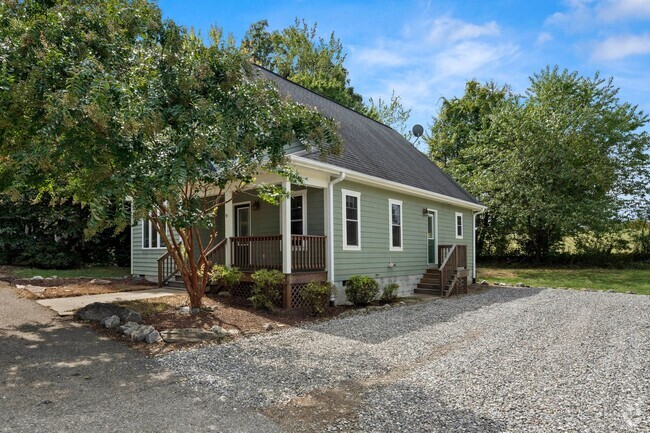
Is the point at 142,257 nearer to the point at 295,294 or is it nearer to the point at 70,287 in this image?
the point at 70,287

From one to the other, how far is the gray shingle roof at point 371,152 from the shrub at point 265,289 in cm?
264

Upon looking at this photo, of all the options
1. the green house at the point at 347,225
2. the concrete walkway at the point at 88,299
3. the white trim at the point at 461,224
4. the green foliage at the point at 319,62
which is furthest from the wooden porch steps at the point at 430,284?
the green foliage at the point at 319,62

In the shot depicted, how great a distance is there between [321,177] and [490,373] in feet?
19.0

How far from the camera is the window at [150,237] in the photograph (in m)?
13.6

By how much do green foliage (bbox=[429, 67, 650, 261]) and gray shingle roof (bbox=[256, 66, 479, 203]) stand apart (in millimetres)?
6031

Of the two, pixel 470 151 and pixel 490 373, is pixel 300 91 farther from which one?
pixel 470 151

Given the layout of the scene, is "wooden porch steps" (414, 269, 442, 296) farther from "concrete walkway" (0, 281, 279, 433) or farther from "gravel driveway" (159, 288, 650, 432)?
"concrete walkway" (0, 281, 279, 433)

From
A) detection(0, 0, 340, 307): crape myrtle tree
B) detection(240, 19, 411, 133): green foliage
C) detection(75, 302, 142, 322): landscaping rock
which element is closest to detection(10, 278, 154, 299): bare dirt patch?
detection(75, 302, 142, 322): landscaping rock

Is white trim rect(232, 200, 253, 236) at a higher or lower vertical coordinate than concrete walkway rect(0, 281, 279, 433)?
higher

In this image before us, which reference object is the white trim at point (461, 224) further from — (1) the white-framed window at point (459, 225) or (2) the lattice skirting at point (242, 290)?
(2) the lattice skirting at point (242, 290)

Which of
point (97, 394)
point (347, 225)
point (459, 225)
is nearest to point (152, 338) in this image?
point (97, 394)

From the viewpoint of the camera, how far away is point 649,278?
16406 mm

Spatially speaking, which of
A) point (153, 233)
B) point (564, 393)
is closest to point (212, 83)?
point (564, 393)

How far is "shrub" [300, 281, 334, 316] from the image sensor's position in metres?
8.52
